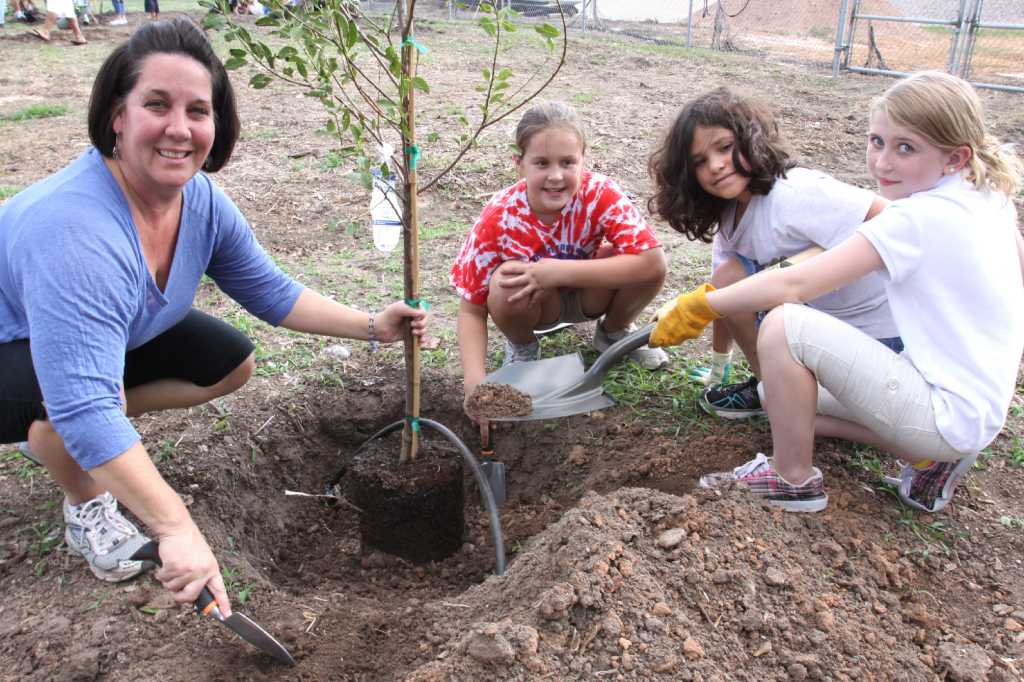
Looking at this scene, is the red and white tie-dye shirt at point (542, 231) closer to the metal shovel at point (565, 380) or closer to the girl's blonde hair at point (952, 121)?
the metal shovel at point (565, 380)

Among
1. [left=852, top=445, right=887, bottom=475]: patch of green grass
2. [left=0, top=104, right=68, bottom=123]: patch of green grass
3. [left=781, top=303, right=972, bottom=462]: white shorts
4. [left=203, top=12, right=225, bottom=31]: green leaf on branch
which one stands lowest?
[left=852, top=445, right=887, bottom=475]: patch of green grass

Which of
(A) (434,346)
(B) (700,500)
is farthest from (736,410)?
(A) (434,346)

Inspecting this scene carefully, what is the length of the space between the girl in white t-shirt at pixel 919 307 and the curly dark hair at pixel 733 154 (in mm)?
393

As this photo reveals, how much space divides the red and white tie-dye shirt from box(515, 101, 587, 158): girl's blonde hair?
0.79ft

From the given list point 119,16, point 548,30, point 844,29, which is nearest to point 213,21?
point 548,30

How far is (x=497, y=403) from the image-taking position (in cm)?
259

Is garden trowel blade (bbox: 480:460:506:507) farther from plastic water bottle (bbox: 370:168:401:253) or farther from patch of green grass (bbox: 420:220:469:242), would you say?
patch of green grass (bbox: 420:220:469:242)

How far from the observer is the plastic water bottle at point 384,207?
214 centimetres

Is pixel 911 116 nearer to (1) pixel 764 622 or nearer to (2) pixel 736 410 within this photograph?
(2) pixel 736 410

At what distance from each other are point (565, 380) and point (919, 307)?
3.93ft

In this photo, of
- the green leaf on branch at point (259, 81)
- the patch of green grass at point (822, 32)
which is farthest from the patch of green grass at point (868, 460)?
the patch of green grass at point (822, 32)

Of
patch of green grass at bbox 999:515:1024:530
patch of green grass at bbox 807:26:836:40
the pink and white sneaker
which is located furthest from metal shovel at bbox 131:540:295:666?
patch of green grass at bbox 807:26:836:40

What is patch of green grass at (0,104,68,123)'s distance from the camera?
21.9ft

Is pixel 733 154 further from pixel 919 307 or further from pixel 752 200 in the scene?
pixel 919 307
